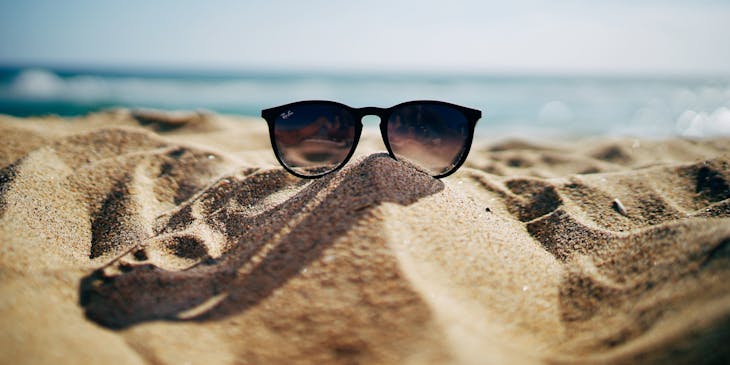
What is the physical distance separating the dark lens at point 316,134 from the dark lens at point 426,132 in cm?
26

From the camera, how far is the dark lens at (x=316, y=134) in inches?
87.7

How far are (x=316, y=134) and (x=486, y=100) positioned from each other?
15.3 meters

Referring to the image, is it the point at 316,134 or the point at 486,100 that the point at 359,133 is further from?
the point at 486,100

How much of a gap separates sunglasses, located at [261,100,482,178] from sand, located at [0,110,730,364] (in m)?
0.16

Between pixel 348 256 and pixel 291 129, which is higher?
pixel 291 129

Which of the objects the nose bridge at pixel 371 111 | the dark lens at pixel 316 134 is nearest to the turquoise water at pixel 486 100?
the nose bridge at pixel 371 111

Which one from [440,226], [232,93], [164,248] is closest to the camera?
[440,226]

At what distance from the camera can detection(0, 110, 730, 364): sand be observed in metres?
1.14

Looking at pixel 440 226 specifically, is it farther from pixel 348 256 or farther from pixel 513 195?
pixel 513 195

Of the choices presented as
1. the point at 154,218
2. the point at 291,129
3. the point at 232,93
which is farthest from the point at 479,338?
the point at 232,93

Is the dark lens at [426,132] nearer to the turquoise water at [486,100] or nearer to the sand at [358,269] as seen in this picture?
the sand at [358,269]

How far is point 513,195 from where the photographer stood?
2557 millimetres

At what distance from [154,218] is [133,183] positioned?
1.38 feet

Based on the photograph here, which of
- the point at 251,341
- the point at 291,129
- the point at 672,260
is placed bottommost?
the point at 251,341
